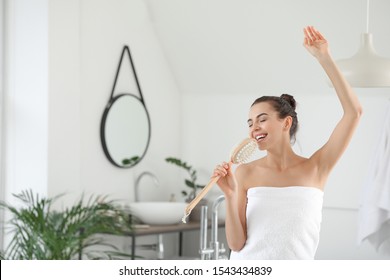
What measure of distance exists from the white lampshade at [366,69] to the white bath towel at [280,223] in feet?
0.92

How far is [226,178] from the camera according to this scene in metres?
1.58

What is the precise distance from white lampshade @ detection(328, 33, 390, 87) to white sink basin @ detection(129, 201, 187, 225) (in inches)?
49.4

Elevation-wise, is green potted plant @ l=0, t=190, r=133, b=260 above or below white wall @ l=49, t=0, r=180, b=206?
below

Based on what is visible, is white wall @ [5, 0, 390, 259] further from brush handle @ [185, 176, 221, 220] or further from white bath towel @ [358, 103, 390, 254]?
brush handle @ [185, 176, 221, 220]

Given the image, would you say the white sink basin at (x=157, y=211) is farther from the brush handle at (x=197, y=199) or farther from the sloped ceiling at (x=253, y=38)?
the brush handle at (x=197, y=199)

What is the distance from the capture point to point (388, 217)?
2.36 m

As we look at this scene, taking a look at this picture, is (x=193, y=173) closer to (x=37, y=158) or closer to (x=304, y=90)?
(x=37, y=158)

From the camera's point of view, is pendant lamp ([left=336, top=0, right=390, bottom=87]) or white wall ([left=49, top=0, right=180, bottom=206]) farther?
white wall ([left=49, top=0, right=180, bottom=206])

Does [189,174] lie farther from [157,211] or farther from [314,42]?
[314,42]

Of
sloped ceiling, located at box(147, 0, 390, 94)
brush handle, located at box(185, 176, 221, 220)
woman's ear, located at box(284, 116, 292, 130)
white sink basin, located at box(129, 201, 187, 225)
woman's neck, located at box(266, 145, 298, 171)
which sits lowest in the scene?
white sink basin, located at box(129, 201, 187, 225)

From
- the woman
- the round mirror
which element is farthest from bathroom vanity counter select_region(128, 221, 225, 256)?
the woman

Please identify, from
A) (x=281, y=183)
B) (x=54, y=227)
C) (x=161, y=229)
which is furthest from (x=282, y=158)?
(x=161, y=229)

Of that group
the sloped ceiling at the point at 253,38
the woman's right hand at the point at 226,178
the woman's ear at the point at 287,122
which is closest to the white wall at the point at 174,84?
the sloped ceiling at the point at 253,38

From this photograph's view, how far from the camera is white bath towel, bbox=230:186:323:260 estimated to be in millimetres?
1622
